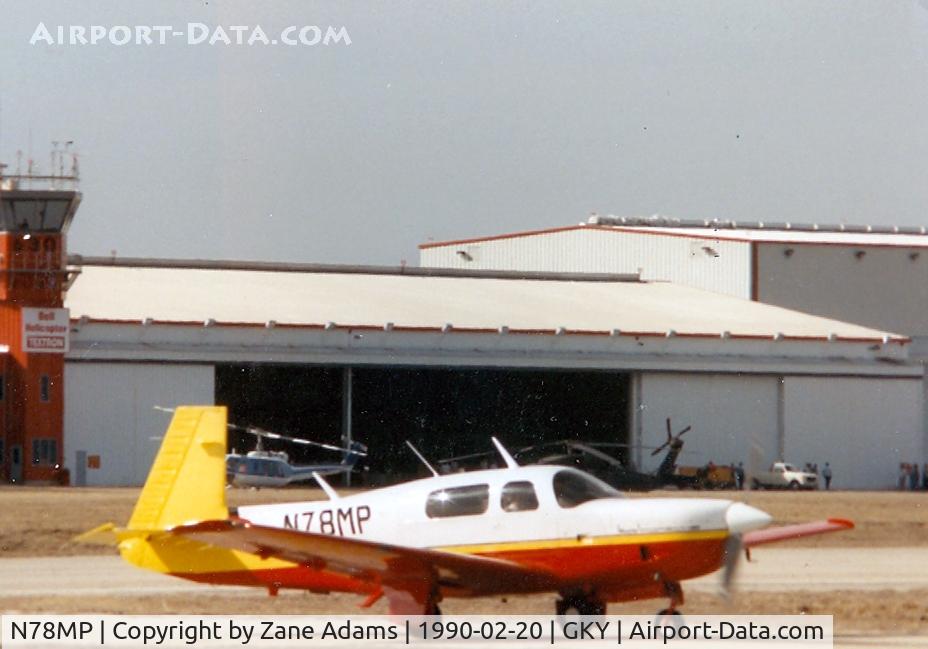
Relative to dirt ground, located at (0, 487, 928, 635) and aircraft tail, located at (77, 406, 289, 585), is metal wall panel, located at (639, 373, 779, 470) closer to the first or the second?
dirt ground, located at (0, 487, 928, 635)

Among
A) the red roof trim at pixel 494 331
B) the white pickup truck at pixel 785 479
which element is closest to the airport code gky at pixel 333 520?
the red roof trim at pixel 494 331

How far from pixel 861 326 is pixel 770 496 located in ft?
57.6

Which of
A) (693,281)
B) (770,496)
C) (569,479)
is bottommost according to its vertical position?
(770,496)

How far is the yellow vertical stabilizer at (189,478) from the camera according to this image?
17219 millimetres

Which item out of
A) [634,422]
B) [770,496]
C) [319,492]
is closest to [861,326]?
[634,422]

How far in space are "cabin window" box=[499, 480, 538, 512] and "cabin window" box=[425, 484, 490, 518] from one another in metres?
0.18

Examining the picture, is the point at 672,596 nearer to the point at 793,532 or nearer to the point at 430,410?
the point at 793,532

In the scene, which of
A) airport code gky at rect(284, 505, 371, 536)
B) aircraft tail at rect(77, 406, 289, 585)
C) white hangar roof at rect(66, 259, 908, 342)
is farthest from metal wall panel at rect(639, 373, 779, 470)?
aircraft tail at rect(77, 406, 289, 585)

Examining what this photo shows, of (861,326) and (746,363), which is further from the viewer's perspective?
(861,326)

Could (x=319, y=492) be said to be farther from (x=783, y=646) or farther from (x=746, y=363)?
(x=783, y=646)

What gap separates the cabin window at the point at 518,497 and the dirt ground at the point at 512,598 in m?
2.34

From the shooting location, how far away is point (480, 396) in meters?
62.2

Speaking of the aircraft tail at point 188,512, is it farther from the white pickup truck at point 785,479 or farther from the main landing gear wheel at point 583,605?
the white pickup truck at point 785,479

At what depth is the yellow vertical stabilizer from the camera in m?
17.2
